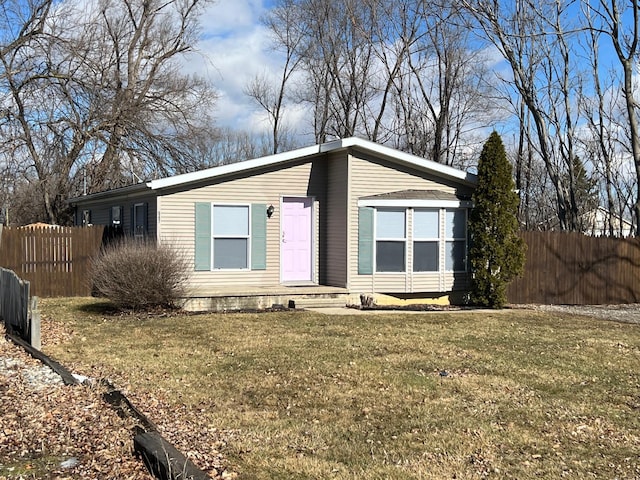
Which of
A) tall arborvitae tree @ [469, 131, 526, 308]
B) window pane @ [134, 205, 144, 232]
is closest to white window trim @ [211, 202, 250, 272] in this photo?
window pane @ [134, 205, 144, 232]

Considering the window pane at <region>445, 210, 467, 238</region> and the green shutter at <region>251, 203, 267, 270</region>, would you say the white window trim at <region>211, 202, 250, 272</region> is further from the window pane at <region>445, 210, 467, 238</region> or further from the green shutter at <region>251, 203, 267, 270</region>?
the window pane at <region>445, 210, 467, 238</region>

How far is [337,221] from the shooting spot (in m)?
14.8

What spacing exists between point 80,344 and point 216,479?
18.3ft

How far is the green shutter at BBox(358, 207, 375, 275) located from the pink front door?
1469 millimetres

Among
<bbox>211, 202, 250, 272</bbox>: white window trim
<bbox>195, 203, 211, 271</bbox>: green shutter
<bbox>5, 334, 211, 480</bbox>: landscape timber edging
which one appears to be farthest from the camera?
<bbox>211, 202, 250, 272</bbox>: white window trim

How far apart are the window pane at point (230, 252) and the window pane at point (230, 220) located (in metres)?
0.18

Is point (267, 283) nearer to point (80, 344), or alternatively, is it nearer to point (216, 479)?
point (80, 344)

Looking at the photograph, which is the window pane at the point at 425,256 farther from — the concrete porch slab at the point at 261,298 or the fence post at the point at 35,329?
the fence post at the point at 35,329

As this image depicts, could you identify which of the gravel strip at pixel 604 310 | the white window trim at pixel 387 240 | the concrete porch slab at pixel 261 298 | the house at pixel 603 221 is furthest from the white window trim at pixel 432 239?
the house at pixel 603 221

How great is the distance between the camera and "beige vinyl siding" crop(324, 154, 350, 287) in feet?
47.5

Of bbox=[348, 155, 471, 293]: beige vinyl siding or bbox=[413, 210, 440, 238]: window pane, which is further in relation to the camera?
bbox=[413, 210, 440, 238]: window pane

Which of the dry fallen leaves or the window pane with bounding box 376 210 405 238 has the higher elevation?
the window pane with bounding box 376 210 405 238

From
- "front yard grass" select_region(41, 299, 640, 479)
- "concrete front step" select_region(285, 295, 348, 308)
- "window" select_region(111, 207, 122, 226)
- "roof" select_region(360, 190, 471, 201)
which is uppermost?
"roof" select_region(360, 190, 471, 201)

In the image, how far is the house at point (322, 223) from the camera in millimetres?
14086
